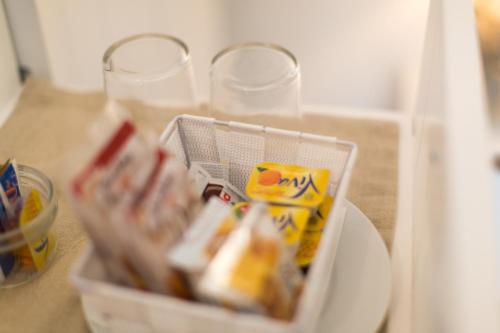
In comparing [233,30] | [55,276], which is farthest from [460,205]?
[233,30]

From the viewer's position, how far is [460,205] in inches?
17.5

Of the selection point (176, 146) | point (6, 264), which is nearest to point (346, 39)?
point (176, 146)

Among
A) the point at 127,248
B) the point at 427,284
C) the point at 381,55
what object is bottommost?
the point at 381,55

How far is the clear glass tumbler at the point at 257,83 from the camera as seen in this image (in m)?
0.70

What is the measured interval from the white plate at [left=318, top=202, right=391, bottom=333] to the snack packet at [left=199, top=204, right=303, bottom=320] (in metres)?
0.15

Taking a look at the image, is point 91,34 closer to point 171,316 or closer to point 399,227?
point 399,227

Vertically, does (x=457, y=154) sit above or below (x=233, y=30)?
above

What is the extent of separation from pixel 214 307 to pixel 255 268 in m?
0.05

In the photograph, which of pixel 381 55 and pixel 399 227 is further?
pixel 381 55

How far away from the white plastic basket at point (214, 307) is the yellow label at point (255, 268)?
0.08 feet

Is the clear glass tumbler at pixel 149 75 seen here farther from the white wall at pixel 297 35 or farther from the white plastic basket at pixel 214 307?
the white wall at pixel 297 35

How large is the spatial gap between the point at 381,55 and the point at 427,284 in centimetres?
Result: 78

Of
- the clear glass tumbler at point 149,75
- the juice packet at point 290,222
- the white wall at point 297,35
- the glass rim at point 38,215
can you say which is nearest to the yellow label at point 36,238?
the glass rim at point 38,215

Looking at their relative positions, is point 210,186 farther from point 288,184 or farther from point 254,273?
point 254,273
